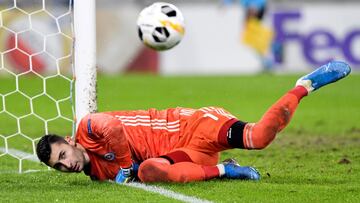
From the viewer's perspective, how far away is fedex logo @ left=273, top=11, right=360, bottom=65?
1831 centimetres

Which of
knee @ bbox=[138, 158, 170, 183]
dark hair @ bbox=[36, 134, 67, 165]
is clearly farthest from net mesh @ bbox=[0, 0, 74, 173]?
knee @ bbox=[138, 158, 170, 183]

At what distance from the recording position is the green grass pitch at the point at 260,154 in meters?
5.88

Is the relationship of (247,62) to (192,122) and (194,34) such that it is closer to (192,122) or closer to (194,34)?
(194,34)

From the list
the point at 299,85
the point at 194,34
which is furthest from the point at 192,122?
the point at 194,34

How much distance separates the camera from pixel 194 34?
18500 mm

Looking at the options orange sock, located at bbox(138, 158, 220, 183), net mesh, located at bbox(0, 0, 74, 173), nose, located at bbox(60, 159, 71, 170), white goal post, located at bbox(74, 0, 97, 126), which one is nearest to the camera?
nose, located at bbox(60, 159, 71, 170)

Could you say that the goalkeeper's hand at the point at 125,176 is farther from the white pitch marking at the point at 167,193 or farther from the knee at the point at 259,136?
the knee at the point at 259,136

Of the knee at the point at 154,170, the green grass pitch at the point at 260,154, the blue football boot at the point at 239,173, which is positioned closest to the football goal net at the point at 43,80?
the green grass pitch at the point at 260,154

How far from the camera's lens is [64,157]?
20.2 feet

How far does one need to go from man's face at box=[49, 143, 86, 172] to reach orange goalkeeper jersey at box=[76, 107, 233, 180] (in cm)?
21

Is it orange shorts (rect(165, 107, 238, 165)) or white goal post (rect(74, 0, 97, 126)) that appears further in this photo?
white goal post (rect(74, 0, 97, 126))

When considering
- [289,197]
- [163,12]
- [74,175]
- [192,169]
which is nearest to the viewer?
[289,197]

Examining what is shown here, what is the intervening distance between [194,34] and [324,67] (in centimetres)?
1207

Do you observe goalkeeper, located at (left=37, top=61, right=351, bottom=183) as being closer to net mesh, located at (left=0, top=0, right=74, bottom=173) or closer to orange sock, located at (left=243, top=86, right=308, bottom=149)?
orange sock, located at (left=243, top=86, right=308, bottom=149)
